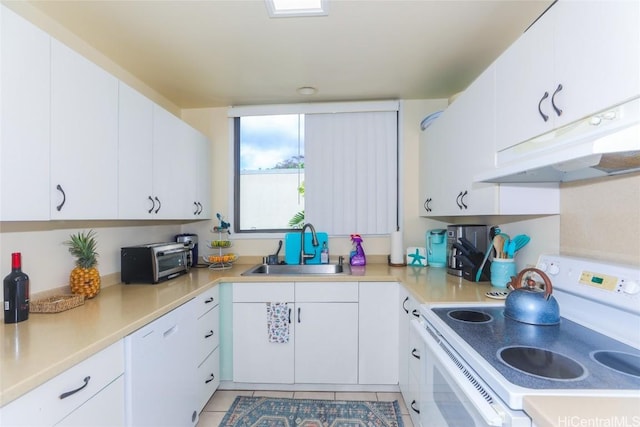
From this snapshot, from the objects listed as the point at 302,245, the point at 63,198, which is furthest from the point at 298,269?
the point at 63,198

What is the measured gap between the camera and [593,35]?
0.94m

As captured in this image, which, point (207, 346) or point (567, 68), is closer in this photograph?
point (567, 68)

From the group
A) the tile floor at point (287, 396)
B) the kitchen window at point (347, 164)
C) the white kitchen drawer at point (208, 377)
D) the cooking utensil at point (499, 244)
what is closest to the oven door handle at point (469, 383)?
the cooking utensil at point (499, 244)

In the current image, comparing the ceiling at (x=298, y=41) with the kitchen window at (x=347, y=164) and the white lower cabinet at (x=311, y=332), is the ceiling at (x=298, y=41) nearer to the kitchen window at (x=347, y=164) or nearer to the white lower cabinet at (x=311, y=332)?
the kitchen window at (x=347, y=164)

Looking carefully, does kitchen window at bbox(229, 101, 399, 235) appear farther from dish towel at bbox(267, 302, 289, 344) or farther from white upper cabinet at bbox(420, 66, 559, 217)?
dish towel at bbox(267, 302, 289, 344)

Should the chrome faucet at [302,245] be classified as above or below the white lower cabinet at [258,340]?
above

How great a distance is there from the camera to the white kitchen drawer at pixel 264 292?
2166 mm

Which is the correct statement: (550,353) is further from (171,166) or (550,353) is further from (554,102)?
(171,166)

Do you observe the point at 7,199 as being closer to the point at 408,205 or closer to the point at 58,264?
the point at 58,264

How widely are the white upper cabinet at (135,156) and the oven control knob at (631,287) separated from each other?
223cm

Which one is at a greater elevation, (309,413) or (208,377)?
(208,377)

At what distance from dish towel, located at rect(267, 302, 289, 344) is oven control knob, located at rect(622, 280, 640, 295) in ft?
5.80

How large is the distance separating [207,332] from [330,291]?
2.87ft

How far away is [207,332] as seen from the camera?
1.98 meters
